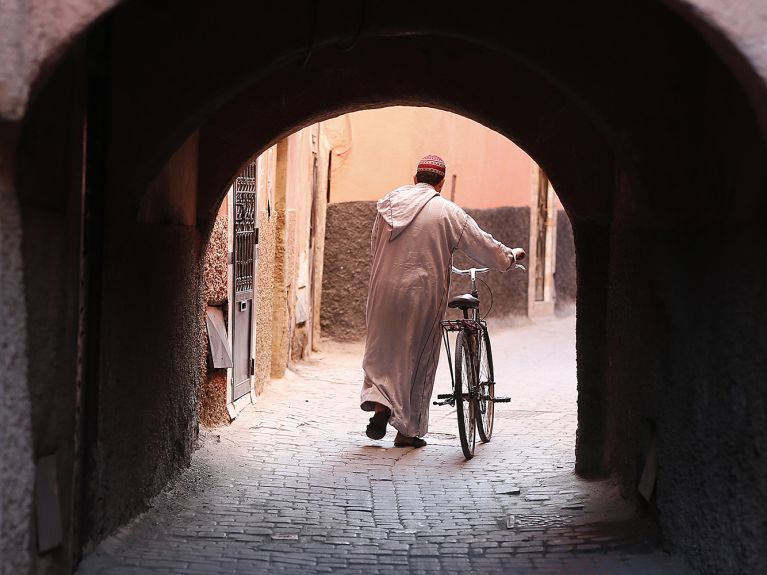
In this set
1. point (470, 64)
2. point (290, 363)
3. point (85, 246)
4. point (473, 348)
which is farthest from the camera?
point (290, 363)

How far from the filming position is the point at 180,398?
6.11m

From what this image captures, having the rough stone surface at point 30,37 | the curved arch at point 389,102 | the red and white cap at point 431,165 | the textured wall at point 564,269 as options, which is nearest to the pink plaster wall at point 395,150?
the textured wall at point 564,269

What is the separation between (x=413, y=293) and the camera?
283 inches

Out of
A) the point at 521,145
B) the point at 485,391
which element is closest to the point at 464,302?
the point at 485,391

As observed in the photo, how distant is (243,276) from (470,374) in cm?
214

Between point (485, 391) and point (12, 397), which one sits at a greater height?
point (12, 397)

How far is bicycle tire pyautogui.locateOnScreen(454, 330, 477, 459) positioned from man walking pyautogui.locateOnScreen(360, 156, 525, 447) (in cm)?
27

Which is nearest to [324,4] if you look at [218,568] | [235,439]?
[218,568]

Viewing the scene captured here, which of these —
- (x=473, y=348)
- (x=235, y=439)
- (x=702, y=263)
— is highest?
(x=702, y=263)

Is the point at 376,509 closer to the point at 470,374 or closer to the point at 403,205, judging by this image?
the point at 470,374

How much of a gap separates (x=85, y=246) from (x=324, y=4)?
4.94 ft

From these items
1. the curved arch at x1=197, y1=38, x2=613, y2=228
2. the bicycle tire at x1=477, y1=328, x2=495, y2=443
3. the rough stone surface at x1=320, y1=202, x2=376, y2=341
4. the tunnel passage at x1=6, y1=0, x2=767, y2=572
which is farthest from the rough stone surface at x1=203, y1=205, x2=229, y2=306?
the rough stone surface at x1=320, y1=202, x2=376, y2=341

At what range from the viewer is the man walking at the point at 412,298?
717 cm

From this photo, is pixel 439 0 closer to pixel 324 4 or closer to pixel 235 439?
pixel 324 4
